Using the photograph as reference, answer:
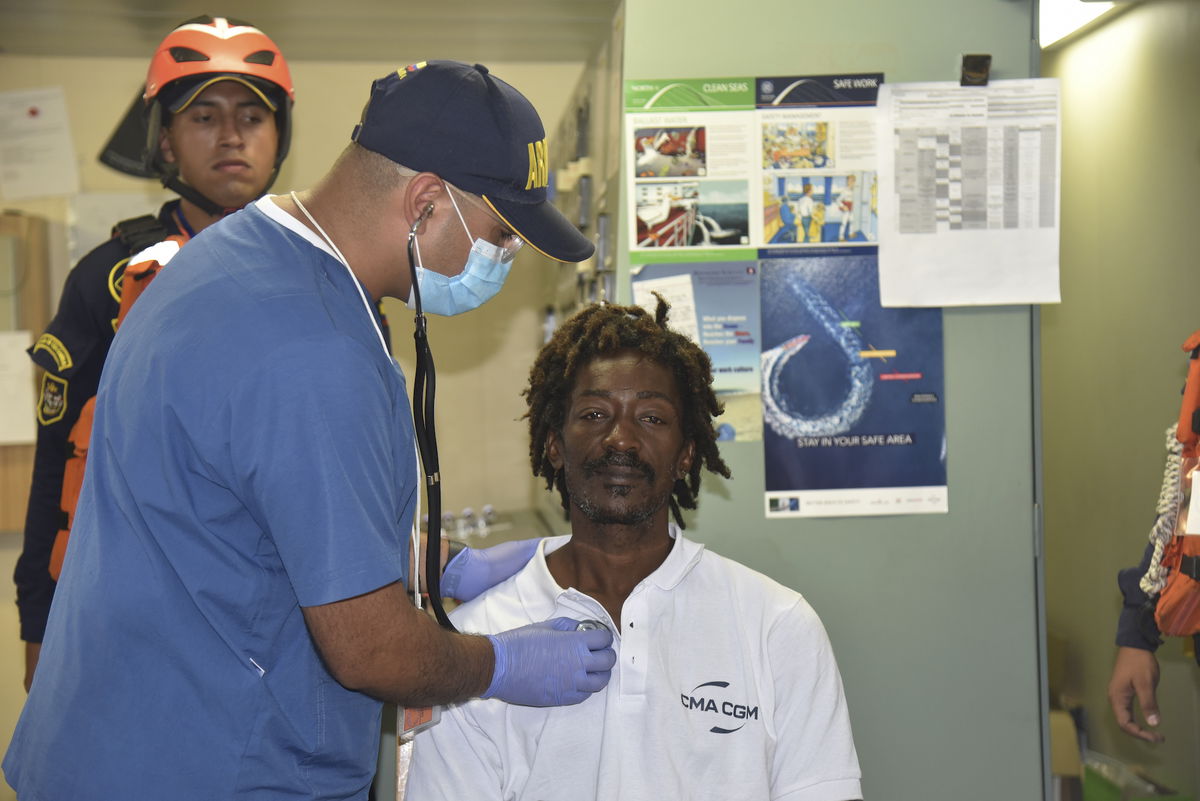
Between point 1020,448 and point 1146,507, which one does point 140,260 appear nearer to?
point 1020,448

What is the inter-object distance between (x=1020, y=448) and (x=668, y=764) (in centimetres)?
112

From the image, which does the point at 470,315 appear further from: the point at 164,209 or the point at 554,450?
the point at 554,450

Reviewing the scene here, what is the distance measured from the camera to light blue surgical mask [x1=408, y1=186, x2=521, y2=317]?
4.25ft

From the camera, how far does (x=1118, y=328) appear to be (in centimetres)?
320

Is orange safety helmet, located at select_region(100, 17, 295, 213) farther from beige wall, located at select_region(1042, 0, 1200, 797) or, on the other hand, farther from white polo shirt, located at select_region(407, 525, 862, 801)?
beige wall, located at select_region(1042, 0, 1200, 797)

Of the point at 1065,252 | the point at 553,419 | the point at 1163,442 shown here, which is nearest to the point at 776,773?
the point at 553,419

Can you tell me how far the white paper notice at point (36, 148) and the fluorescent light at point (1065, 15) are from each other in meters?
3.19

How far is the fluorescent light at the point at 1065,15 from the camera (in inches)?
124

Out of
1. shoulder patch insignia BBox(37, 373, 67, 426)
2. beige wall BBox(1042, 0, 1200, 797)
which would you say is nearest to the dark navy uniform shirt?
shoulder patch insignia BBox(37, 373, 67, 426)

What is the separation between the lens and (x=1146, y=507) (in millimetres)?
3029

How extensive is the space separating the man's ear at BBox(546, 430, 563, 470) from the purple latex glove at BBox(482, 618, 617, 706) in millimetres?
418

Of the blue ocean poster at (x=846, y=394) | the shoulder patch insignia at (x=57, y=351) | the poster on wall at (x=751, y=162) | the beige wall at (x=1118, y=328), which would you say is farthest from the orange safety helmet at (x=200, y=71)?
the beige wall at (x=1118, y=328)

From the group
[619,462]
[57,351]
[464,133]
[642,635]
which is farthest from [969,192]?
[57,351]

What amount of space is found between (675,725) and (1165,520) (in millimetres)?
1107
